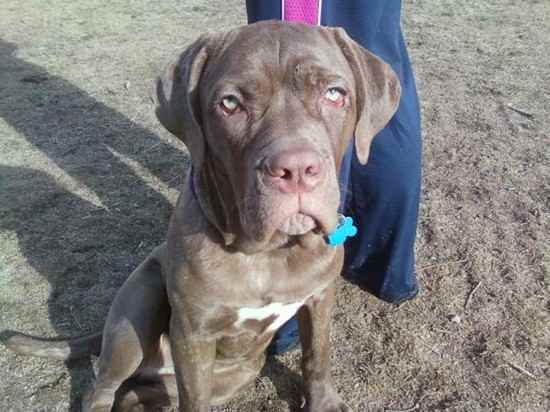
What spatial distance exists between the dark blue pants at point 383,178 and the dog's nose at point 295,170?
1.04 meters

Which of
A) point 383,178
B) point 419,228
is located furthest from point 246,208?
point 419,228

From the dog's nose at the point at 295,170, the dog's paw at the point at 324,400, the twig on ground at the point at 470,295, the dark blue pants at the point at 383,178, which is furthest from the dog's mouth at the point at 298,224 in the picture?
the twig on ground at the point at 470,295

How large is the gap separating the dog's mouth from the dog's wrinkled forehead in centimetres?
49

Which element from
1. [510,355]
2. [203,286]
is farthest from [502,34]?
[203,286]

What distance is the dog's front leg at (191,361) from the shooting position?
2514mm

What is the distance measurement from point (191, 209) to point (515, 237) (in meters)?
2.45

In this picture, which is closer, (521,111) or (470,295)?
(470,295)

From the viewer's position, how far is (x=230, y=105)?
2.21 metres

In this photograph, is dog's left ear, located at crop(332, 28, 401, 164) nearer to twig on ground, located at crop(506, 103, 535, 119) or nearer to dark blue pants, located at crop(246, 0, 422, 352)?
dark blue pants, located at crop(246, 0, 422, 352)

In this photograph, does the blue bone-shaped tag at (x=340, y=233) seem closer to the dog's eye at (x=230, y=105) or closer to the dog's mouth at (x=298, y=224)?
the dog's mouth at (x=298, y=224)

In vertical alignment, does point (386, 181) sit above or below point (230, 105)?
below

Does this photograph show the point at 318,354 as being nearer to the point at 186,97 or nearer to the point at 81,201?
the point at 186,97

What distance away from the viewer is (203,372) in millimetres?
2594

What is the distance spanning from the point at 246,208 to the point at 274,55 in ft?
1.82
